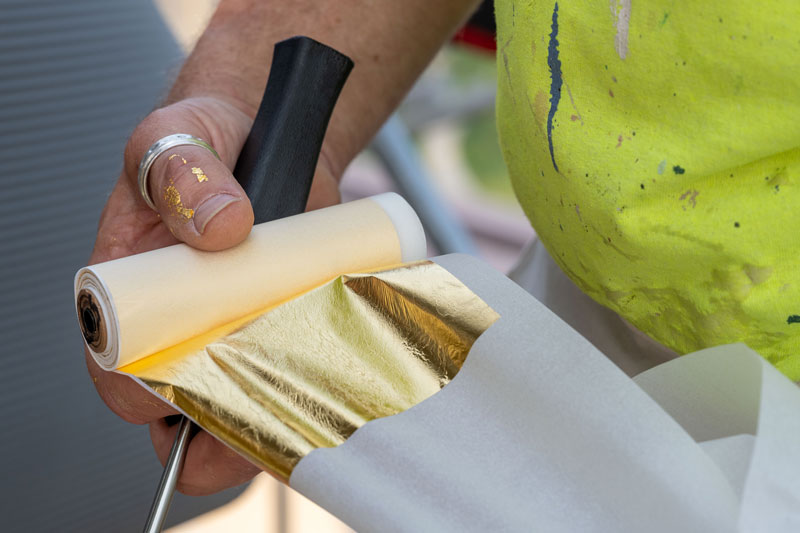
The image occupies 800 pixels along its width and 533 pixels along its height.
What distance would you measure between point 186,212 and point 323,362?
120 mm

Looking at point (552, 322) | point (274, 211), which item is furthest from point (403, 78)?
point (552, 322)

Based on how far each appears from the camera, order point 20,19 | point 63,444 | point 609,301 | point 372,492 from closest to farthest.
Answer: point 372,492 < point 609,301 < point 20,19 < point 63,444

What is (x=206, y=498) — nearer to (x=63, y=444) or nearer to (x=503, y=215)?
(x=63, y=444)

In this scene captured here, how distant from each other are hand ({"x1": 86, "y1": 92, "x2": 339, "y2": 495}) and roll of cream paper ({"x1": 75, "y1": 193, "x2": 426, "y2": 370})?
0.06 ft

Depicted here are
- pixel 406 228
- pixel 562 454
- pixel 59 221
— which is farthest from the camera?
pixel 59 221

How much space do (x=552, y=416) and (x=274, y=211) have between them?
227mm

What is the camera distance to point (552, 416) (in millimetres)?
348

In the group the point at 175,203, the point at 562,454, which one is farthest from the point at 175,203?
the point at 562,454

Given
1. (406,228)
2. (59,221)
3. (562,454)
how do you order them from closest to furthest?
(562,454)
(406,228)
(59,221)

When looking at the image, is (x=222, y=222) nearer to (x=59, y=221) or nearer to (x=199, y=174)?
(x=199, y=174)

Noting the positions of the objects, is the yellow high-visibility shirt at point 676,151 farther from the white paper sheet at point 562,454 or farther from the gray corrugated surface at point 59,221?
the gray corrugated surface at point 59,221

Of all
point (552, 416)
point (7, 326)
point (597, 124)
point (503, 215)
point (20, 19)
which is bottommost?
point (503, 215)

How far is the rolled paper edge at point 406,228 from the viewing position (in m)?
0.45

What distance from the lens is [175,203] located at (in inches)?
17.1
